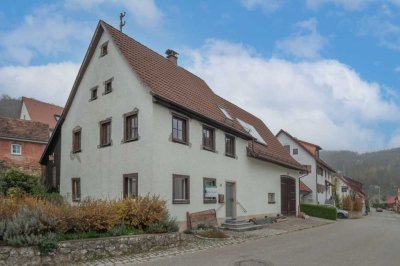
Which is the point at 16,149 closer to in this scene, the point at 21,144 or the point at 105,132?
the point at 21,144

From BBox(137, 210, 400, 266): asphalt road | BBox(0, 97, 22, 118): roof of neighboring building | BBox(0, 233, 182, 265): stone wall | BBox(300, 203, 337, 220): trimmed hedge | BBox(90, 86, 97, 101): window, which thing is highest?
BBox(0, 97, 22, 118): roof of neighboring building

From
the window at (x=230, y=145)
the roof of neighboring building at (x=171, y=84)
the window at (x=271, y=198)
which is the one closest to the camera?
the roof of neighboring building at (x=171, y=84)

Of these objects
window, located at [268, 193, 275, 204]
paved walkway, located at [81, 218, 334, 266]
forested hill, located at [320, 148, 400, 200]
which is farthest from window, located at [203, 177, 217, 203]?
forested hill, located at [320, 148, 400, 200]

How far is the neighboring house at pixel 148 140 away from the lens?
59.8ft

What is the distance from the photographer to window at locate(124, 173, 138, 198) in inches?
720

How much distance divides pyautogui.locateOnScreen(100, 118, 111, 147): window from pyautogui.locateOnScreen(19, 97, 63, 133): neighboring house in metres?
30.3

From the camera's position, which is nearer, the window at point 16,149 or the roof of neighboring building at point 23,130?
the window at point 16,149

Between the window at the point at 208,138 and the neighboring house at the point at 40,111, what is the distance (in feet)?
104

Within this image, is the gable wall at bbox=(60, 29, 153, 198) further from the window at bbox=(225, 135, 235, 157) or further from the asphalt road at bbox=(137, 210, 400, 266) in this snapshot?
the window at bbox=(225, 135, 235, 157)

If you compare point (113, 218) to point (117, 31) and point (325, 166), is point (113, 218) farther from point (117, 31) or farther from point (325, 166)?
point (325, 166)

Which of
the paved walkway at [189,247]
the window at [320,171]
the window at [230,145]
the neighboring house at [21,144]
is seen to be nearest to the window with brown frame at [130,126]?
the paved walkway at [189,247]

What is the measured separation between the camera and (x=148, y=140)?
17781 mm

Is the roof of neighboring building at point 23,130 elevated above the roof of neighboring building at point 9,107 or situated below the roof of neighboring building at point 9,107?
below

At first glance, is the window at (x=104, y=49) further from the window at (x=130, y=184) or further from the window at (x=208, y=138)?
the window at (x=130, y=184)
